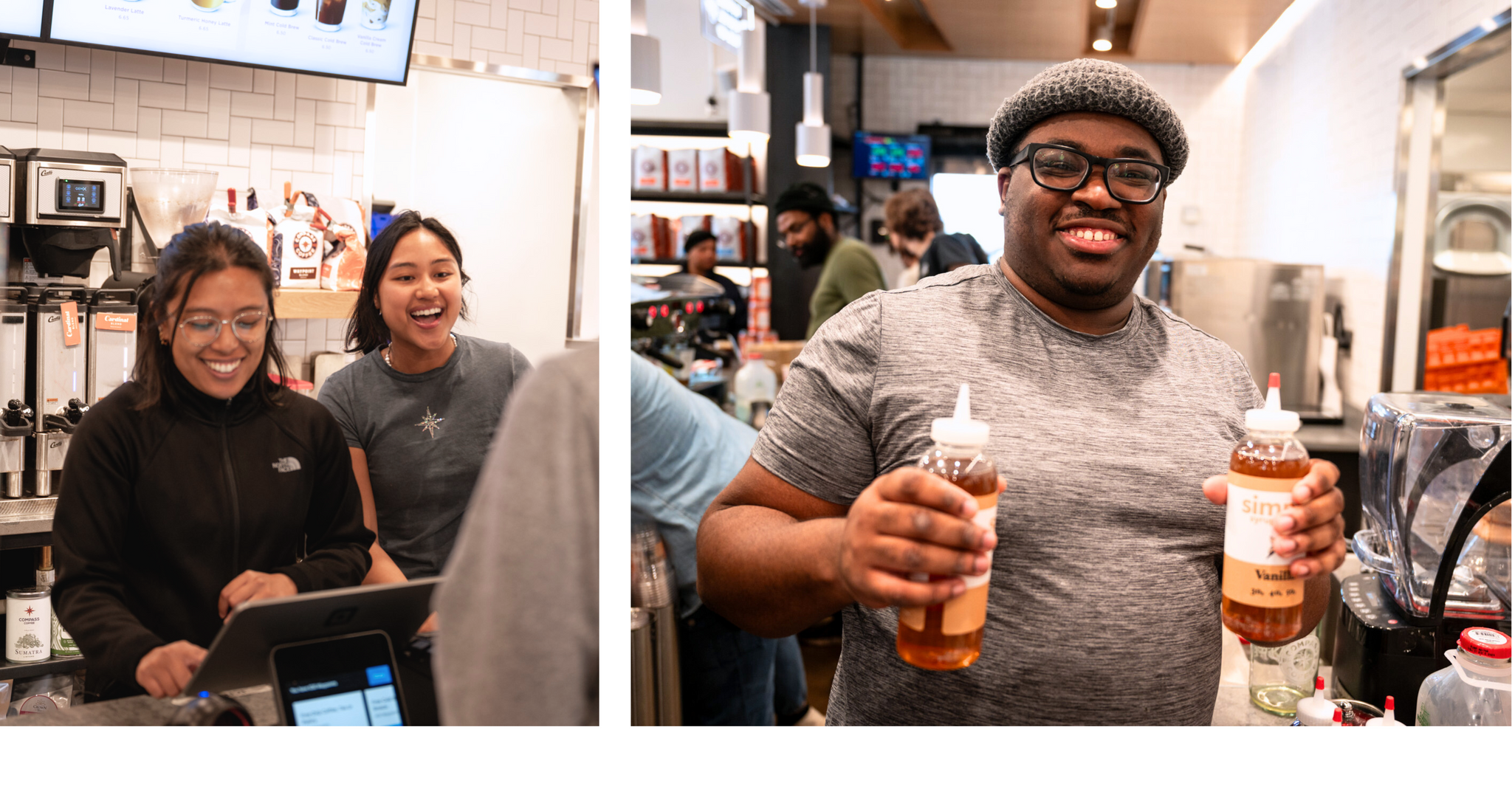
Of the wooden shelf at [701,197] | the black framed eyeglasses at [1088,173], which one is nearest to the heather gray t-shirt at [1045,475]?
the black framed eyeglasses at [1088,173]

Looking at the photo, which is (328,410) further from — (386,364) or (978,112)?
(978,112)

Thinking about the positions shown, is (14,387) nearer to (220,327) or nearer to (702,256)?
(220,327)

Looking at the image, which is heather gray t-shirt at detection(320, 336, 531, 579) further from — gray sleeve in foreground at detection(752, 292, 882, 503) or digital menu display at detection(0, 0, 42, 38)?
digital menu display at detection(0, 0, 42, 38)

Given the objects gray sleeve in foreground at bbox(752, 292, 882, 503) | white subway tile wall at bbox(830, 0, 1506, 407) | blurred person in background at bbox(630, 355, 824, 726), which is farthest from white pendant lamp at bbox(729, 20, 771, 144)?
gray sleeve in foreground at bbox(752, 292, 882, 503)

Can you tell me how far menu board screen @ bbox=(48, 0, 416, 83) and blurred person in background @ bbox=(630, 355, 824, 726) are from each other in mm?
799

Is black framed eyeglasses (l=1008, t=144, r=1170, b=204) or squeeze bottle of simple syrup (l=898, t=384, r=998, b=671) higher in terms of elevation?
black framed eyeglasses (l=1008, t=144, r=1170, b=204)

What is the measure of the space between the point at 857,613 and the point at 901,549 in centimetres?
43

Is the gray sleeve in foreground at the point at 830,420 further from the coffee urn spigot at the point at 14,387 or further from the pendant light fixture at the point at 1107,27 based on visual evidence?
→ the pendant light fixture at the point at 1107,27

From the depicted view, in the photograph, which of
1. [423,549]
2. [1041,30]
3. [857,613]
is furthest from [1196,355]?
[1041,30]

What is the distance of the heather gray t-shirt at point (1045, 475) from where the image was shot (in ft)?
4.00

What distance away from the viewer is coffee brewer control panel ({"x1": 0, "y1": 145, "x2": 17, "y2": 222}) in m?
1.35

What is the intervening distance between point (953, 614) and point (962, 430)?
0.61 ft
